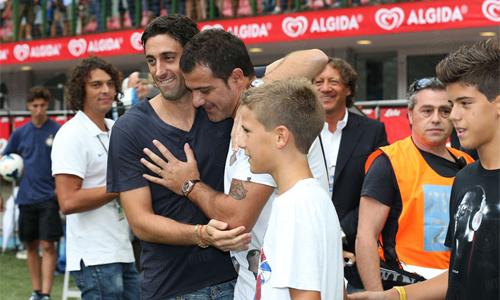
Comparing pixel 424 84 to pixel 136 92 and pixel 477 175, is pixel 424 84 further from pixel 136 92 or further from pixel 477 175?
pixel 136 92

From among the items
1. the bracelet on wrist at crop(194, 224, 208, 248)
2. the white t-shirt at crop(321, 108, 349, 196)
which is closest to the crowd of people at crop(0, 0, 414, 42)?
the white t-shirt at crop(321, 108, 349, 196)

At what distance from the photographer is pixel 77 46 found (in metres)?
20.6

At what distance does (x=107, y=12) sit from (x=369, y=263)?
60.4 ft

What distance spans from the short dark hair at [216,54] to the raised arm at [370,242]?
1027mm

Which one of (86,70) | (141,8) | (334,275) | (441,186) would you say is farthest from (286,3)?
(334,275)

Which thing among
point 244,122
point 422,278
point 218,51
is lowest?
point 422,278

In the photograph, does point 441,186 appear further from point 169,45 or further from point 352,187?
point 169,45

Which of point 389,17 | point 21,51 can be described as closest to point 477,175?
point 389,17

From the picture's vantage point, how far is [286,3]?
18.2 meters

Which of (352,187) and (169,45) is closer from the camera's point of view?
(169,45)

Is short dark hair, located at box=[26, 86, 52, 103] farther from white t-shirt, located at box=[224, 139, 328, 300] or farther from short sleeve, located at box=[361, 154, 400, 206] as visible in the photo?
white t-shirt, located at box=[224, 139, 328, 300]

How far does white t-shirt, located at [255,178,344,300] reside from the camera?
247cm

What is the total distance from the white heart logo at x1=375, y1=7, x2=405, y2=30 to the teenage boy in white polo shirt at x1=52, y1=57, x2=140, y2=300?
11.2m

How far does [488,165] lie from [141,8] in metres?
18.7
